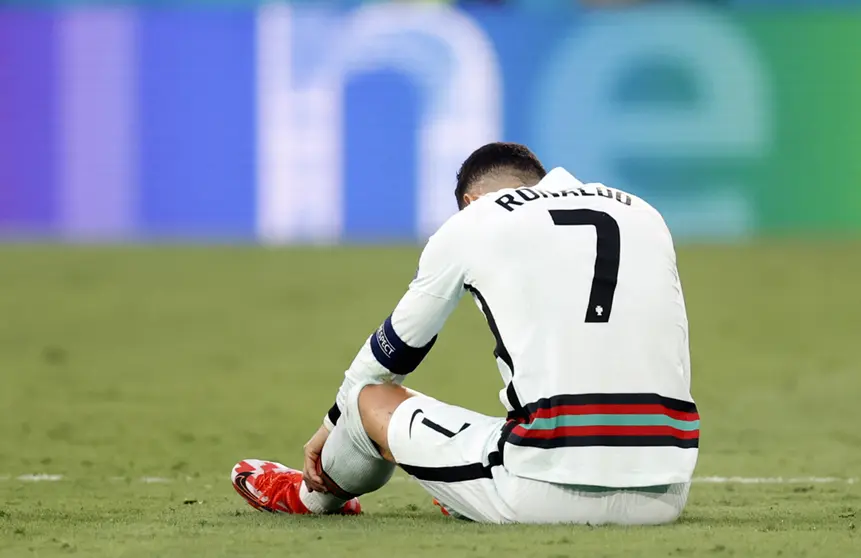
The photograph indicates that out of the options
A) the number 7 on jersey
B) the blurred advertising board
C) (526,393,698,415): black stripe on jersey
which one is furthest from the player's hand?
the blurred advertising board

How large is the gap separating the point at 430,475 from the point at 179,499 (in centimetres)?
130

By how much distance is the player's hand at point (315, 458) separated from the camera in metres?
4.49

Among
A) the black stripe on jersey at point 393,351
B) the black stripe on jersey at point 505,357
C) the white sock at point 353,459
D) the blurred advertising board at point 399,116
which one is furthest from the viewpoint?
the blurred advertising board at point 399,116

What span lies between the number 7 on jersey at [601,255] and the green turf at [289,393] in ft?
1.92

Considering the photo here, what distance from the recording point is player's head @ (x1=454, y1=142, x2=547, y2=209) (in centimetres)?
443

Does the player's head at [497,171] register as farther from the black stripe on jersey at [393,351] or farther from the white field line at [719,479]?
the white field line at [719,479]

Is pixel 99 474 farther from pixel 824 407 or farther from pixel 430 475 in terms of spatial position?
pixel 824 407

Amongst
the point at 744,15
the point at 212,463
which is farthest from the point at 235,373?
the point at 744,15

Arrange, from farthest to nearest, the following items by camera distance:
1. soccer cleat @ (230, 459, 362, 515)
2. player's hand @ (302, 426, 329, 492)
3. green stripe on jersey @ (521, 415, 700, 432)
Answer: soccer cleat @ (230, 459, 362, 515)
player's hand @ (302, 426, 329, 492)
green stripe on jersey @ (521, 415, 700, 432)

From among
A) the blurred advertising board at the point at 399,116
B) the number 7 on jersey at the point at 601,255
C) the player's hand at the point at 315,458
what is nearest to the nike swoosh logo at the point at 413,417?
the player's hand at the point at 315,458

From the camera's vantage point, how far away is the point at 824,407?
27.7 feet

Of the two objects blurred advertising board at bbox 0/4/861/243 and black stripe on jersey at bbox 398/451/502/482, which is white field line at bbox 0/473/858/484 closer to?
black stripe on jersey at bbox 398/451/502/482

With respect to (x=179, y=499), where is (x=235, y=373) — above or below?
below

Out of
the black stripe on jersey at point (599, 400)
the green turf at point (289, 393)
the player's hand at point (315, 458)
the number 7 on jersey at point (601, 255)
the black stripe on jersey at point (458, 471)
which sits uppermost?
the number 7 on jersey at point (601, 255)
